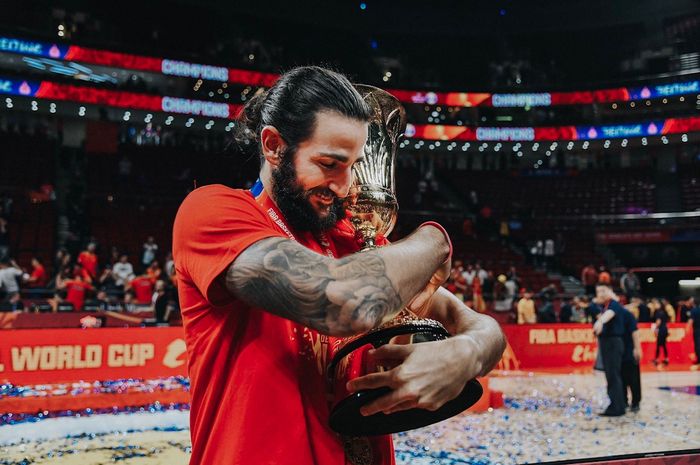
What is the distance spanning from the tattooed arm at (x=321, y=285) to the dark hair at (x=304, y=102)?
0.27m

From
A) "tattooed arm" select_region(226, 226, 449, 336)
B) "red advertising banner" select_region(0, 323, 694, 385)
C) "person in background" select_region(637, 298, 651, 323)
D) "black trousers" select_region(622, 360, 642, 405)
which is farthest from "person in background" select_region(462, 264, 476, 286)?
"tattooed arm" select_region(226, 226, 449, 336)

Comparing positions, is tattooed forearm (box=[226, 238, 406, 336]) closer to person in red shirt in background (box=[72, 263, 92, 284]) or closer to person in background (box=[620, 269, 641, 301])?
person in red shirt in background (box=[72, 263, 92, 284])

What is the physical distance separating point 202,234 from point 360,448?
21.6 inches

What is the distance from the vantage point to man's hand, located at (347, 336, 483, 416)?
104 centimetres

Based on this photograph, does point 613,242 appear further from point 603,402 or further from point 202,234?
point 202,234

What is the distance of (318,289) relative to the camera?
104cm

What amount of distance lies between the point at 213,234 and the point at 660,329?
15.0 meters

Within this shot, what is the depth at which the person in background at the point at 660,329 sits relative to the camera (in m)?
13.6

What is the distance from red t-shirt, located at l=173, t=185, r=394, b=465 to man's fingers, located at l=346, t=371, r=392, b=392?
0.14 m

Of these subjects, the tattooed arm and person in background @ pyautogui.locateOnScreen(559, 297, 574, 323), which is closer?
the tattooed arm

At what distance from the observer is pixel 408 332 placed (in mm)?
1125

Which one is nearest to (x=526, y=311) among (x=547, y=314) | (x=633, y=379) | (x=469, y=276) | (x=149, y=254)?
(x=547, y=314)

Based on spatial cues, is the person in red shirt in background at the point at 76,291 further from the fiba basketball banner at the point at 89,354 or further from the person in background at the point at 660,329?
the person in background at the point at 660,329

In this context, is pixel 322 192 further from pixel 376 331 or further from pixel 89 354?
pixel 89 354
